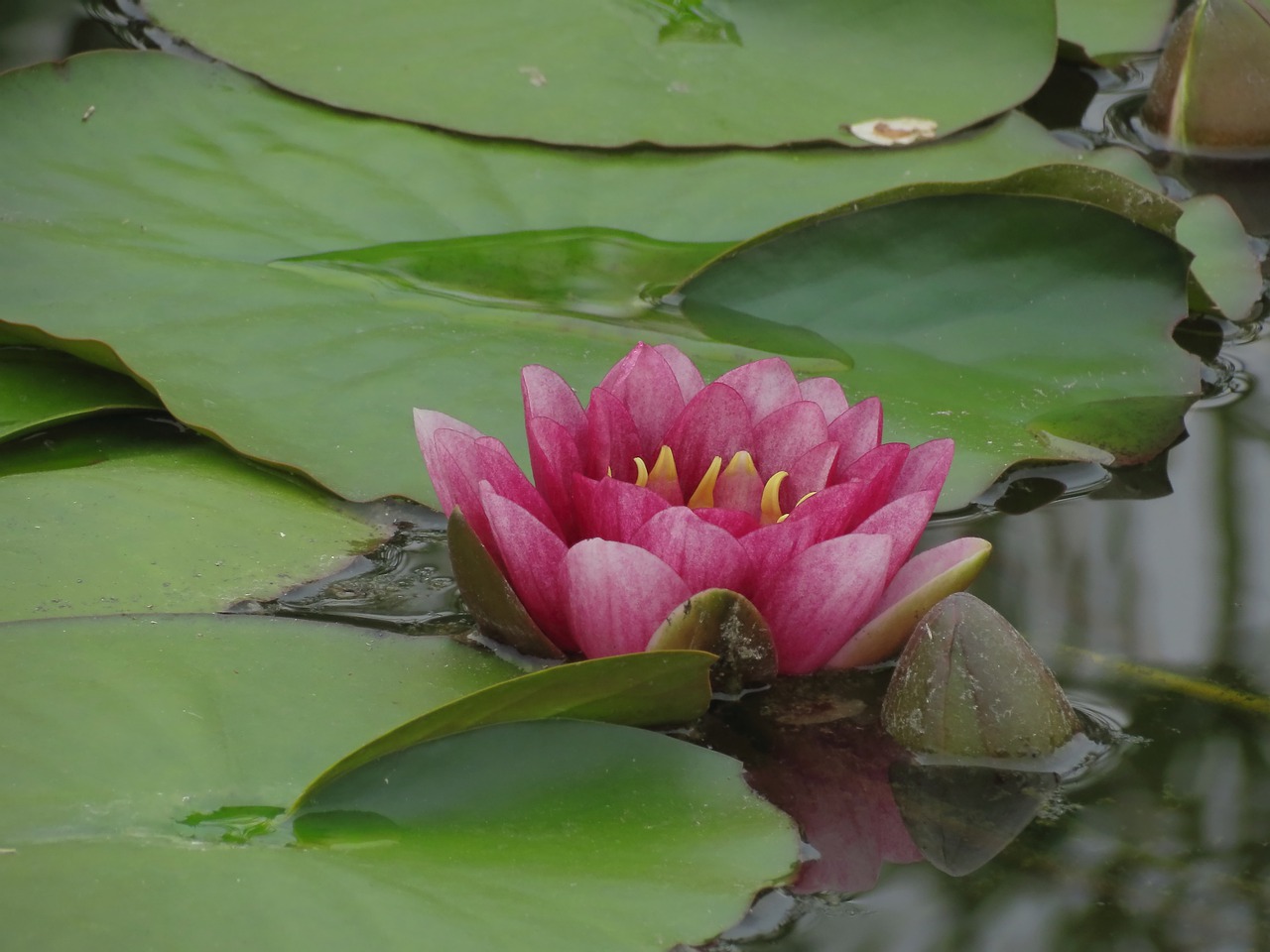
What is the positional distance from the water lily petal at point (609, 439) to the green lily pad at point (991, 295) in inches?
20.7

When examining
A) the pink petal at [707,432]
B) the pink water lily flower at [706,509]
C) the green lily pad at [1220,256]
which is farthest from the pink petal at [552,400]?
the green lily pad at [1220,256]

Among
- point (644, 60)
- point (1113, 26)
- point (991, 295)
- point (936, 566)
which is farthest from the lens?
point (1113, 26)

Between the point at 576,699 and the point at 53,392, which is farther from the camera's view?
the point at 53,392

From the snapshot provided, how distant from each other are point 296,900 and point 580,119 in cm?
152

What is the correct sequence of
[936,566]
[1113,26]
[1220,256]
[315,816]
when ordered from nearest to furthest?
[315,816] < [936,566] < [1220,256] < [1113,26]

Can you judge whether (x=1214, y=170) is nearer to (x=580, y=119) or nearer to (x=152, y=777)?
(x=580, y=119)

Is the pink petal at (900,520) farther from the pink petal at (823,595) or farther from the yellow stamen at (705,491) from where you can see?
the yellow stamen at (705,491)

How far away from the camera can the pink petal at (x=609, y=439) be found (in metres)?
1.33

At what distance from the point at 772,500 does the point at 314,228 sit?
949mm

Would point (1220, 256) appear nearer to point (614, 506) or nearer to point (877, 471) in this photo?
point (877, 471)

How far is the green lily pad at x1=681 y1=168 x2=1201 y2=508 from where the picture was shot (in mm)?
1801

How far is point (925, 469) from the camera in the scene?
1364mm

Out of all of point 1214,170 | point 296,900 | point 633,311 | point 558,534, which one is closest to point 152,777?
point 296,900

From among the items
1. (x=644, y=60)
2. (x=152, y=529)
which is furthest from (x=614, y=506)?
(x=644, y=60)
